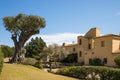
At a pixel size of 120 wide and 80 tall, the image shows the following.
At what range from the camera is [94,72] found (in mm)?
26062

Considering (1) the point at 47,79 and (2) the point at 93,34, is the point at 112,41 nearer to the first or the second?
(2) the point at 93,34

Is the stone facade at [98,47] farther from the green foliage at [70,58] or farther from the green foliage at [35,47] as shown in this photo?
the green foliage at [35,47]

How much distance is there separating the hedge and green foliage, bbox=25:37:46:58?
48.9 metres

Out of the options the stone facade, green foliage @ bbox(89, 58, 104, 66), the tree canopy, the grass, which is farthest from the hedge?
green foliage @ bbox(89, 58, 104, 66)

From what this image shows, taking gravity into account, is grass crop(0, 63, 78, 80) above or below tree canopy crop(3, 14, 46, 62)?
below

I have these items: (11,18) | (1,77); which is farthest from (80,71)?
(11,18)

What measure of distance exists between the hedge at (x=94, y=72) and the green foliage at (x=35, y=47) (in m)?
48.9

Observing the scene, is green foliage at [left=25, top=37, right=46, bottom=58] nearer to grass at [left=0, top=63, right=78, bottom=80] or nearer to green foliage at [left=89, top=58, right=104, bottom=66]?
green foliage at [left=89, top=58, right=104, bottom=66]

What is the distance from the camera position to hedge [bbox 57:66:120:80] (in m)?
23.5

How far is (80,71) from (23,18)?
2091 cm

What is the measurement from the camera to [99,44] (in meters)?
52.7

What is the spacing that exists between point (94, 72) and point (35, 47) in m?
57.1

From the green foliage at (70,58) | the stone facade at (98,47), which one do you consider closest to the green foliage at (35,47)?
the green foliage at (70,58)

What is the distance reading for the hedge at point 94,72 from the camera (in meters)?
23.5
